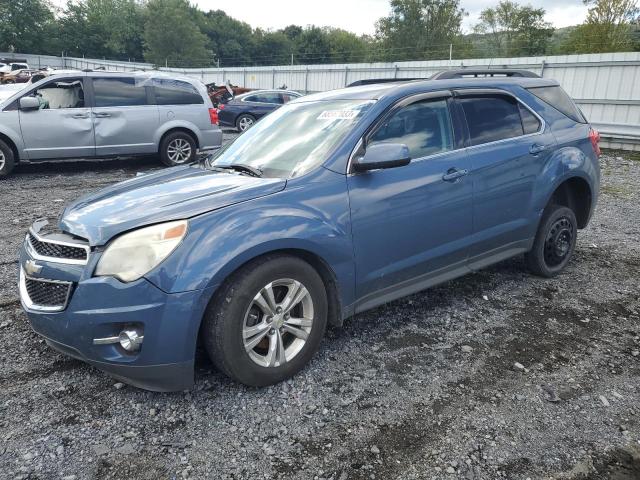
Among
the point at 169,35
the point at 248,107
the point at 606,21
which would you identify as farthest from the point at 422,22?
the point at 248,107

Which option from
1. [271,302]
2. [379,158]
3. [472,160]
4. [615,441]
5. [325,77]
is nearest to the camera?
[615,441]

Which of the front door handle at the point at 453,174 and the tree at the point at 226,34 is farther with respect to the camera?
the tree at the point at 226,34

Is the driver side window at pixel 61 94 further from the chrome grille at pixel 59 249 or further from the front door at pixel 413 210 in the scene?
the front door at pixel 413 210

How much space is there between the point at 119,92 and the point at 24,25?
72.1 meters

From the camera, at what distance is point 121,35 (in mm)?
77938

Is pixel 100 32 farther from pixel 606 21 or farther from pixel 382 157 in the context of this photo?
pixel 382 157

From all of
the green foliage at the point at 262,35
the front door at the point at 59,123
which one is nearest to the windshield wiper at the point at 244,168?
the front door at the point at 59,123

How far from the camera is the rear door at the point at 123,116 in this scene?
9.41 meters

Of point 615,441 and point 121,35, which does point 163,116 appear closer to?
point 615,441

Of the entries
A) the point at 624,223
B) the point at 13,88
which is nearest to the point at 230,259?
the point at 624,223

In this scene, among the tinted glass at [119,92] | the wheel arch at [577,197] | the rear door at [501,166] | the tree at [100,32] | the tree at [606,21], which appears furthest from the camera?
the tree at [100,32]

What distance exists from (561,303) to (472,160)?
1.47 meters

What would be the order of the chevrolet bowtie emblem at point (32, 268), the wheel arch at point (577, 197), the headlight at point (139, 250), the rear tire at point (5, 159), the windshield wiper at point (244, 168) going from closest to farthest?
1. the headlight at point (139, 250)
2. the chevrolet bowtie emblem at point (32, 268)
3. the windshield wiper at point (244, 168)
4. the wheel arch at point (577, 197)
5. the rear tire at point (5, 159)

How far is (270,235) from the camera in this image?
9.16 feet
